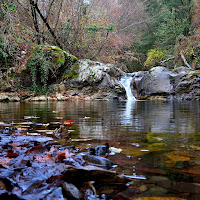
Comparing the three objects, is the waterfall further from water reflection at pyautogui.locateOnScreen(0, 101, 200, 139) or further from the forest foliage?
water reflection at pyautogui.locateOnScreen(0, 101, 200, 139)

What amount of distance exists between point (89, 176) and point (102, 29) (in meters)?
17.2

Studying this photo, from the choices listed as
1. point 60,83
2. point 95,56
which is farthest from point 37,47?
point 95,56

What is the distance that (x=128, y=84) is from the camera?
57.0 feet

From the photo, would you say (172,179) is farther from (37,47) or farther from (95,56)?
(95,56)

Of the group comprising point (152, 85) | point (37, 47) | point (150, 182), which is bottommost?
point (150, 182)

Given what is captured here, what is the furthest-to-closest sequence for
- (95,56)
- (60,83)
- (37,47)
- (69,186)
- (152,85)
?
1. (95,56)
2. (152,85)
3. (60,83)
4. (37,47)
5. (69,186)

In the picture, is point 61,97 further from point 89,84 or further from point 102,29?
point 102,29

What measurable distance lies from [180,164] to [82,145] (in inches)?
31.9

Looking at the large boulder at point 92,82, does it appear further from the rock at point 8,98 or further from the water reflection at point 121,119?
the water reflection at point 121,119

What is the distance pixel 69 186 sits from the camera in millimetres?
854

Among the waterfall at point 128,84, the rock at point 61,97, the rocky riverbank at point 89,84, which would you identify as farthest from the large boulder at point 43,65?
the waterfall at point 128,84

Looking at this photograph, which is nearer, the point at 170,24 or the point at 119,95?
the point at 119,95

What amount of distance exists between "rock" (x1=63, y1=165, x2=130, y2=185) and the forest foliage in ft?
25.6

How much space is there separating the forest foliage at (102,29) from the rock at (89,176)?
7.80 meters
